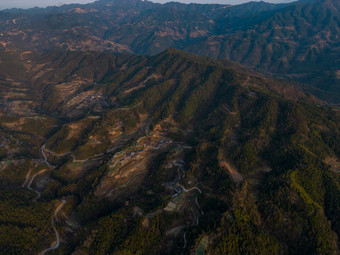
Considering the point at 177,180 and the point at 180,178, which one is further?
the point at 180,178

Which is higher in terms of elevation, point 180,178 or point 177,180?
point 180,178

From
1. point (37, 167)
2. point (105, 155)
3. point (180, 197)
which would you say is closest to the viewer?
point (180, 197)

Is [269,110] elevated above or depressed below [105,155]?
above

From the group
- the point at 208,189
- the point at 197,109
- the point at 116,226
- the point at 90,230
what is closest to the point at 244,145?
the point at 208,189

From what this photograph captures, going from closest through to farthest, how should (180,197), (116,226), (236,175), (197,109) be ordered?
(116,226) → (180,197) → (236,175) → (197,109)

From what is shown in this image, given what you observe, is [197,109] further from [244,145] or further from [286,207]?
[286,207]

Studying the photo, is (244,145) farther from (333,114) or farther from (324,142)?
(333,114)

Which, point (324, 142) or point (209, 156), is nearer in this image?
point (209, 156)
